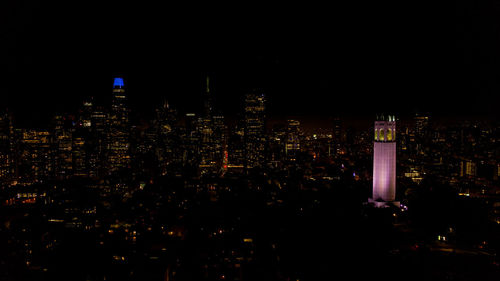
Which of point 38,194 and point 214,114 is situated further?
point 214,114

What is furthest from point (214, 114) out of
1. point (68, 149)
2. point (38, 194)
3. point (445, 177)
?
point (445, 177)

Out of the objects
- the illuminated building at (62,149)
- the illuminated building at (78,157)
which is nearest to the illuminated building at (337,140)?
the illuminated building at (78,157)

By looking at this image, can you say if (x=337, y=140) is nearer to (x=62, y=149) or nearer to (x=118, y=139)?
(x=118, y=139)

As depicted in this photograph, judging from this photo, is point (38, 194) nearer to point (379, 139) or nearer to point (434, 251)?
point (379, 139)

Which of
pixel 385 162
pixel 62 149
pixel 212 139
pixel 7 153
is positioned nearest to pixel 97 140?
pixel 62 149

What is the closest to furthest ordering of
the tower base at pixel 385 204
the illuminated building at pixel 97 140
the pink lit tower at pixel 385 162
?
the tower base at pixel 385 204 < the pink lit tower at pixel 385 162 < the illuminated building at pixel 97 140

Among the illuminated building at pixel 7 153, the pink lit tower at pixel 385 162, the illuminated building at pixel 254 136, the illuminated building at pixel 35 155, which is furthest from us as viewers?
the illuminated building at pixel 254 136

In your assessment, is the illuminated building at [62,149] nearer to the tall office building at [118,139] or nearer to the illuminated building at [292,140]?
the tall office building at [118,139]

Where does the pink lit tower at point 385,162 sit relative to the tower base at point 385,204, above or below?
above
